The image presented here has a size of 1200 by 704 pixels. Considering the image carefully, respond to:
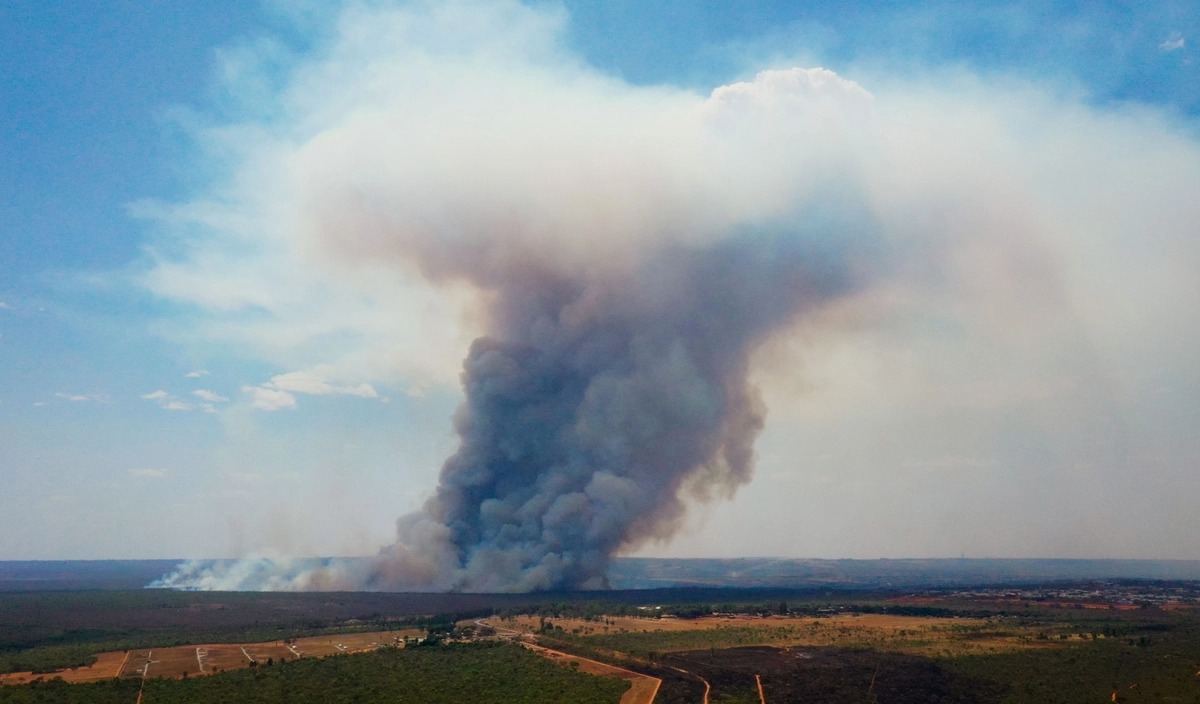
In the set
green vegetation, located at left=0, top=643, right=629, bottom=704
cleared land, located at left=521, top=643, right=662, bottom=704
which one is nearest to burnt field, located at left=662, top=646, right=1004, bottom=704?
cleared land, located at left=521, top=643, right=662, bottom=704

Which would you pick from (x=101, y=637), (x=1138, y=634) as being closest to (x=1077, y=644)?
(x=1138, y=634)

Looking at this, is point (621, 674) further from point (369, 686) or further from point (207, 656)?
point (207, 656)

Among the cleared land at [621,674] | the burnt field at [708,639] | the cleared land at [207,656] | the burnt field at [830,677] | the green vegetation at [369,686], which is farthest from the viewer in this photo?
the cleared land at [207,656]

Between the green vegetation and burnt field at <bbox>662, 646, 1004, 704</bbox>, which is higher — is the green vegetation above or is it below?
above

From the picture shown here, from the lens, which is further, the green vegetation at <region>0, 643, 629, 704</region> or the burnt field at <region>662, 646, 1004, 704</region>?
the burnt field at <region>662, 646, 1004, 704</region>

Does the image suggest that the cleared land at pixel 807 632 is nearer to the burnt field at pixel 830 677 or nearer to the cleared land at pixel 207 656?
the burnt field at pixel 830 677

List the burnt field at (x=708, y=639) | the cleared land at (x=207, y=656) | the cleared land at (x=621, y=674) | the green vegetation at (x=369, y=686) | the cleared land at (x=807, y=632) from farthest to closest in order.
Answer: the cleared land at (x=807, y=632) → the cleared land at (x=207, y=656) → the burnt field at (x=708, y=639) → the cleared land at (x=621, y=674) → the green vegetation at (x=369, y=686)

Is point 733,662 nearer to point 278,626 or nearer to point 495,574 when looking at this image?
point 278,626

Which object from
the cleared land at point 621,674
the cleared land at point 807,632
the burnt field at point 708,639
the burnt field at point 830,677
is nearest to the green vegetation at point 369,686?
the burnt field at point 708,639

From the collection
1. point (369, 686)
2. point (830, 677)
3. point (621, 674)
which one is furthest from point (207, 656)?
point (830, 677)

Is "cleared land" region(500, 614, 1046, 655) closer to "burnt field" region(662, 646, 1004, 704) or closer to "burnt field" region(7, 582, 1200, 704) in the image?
"burnt field" region(7, 582, 1200, 704)

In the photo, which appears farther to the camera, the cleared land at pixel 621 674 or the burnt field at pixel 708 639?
the burnt field at pixel 708 639
